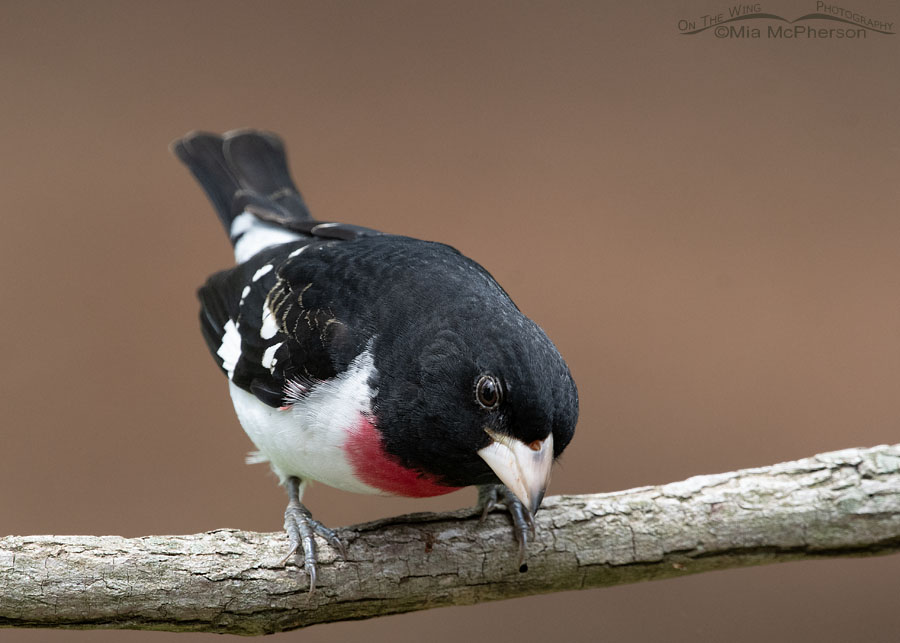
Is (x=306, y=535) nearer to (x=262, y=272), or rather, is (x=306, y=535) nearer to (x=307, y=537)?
(x=307, y=537)

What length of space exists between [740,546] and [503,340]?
853 mm

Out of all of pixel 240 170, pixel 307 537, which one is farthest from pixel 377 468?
pixel 240 170

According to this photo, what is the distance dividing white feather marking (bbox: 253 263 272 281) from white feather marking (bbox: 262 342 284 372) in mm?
279

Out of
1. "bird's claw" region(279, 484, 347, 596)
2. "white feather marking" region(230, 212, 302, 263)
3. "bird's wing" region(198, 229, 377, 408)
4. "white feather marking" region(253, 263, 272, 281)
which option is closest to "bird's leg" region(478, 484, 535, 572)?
"bird's claw" region(279, 484, 347, 596)

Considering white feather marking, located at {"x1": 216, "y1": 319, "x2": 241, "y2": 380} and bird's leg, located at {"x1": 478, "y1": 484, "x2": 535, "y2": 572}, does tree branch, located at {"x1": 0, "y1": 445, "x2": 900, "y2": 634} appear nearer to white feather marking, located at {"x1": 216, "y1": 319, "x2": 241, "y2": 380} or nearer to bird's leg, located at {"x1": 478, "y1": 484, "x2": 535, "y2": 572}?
bird's leg, located at {"x1": 478, "y1": 484, "x2": 535, "y2": 572}

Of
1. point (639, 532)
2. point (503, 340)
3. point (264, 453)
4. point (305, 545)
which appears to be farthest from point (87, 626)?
point (639, 532)

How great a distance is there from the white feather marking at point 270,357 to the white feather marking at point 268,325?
38mm

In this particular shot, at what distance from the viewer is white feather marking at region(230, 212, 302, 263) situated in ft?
8.69

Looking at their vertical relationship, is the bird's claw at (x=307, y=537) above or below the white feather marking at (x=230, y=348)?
below

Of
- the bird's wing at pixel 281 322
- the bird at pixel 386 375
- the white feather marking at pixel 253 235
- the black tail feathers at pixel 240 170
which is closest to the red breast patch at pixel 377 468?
the bird at pixel 386 375

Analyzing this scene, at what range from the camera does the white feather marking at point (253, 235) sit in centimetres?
265

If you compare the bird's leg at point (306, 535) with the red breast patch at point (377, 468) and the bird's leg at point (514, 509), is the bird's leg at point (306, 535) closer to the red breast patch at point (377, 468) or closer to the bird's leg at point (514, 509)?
the red breast patch at point (377, 468)

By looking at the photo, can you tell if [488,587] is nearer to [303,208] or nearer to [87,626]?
[87,626]

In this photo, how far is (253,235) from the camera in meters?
2.73
